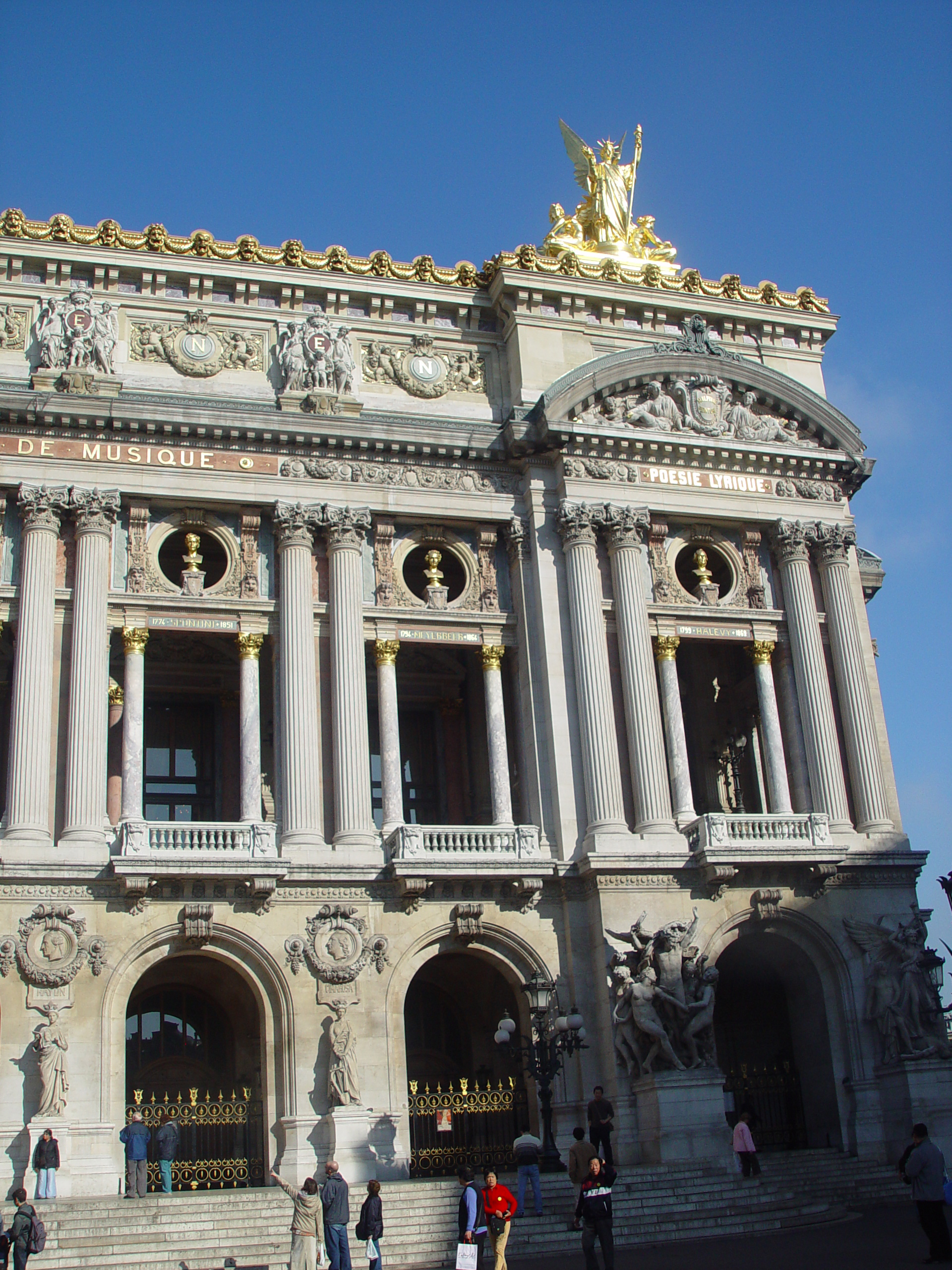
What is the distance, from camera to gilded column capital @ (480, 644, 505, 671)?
3344 cm

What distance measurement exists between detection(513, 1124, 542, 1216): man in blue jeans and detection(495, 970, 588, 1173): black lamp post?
166cm

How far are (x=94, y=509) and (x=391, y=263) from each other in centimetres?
991

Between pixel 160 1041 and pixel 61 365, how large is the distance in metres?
15.2

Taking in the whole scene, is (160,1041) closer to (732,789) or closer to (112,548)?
(112,548)

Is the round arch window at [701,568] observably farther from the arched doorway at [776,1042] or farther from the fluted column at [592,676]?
the arched doorway at [776,1042]

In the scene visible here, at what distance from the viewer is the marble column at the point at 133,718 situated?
29906 mm

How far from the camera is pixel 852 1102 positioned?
31109 millimetres

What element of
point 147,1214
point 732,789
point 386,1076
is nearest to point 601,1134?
point 386,1076

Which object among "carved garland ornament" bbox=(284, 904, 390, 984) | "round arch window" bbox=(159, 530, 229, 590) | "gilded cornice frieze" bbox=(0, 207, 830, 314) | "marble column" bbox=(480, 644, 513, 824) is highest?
"gilded cornice frieze" bbox=(0, 207, 830, 314)

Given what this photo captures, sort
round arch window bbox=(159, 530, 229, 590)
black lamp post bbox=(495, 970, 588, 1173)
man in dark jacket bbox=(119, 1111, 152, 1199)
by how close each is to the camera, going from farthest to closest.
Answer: round arch window bbox=(159, 530, 229, 590) → black lamp post bbox=(495, 970, 588, 1173) → man in dark jacket bbox=(119, 1111, 152, 1199)

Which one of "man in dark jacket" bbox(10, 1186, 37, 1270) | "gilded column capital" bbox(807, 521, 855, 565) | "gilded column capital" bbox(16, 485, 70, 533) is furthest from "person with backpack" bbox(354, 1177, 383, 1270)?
"gilded column capital" bbox(807, 521, 855, 565)

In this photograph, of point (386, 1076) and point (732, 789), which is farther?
point (732, 789)

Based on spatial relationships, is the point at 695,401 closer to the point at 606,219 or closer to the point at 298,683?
the point at 606,219

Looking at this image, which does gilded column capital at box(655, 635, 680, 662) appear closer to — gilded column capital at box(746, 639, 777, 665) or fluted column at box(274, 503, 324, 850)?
gilded column capital at box(746, 639, 777, 665)
